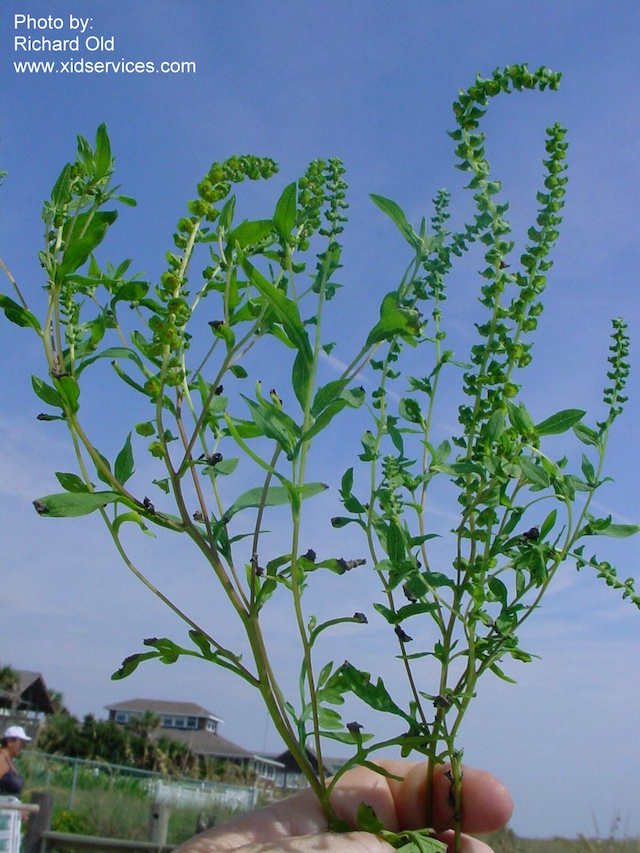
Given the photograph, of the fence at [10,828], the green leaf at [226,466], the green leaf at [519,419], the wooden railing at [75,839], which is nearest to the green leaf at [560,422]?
the green leaf at [519,419]

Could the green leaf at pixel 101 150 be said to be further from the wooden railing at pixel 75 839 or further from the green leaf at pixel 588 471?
the wooden railing at pixel 75 839

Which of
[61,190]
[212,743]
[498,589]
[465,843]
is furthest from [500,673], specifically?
[212,743]

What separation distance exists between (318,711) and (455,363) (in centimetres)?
62

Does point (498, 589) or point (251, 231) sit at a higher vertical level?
point (251, 231)

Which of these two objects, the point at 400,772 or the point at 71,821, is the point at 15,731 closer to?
the point at 71,821

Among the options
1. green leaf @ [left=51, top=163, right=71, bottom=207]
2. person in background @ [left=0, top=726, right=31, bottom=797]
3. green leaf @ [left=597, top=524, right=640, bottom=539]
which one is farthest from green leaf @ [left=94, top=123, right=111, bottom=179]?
person in background @ [left=0, top=726, right=31, bottom=797]

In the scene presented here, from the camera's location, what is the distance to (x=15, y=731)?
1052cm

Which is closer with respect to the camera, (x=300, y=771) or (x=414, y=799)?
(x=414, y=799)

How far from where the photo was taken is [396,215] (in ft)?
3.92

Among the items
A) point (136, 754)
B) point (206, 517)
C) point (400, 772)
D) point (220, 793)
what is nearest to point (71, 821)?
point (220, 793)

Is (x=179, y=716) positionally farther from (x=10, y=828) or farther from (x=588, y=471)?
(x=588, y=471)

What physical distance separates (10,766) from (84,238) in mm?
10414

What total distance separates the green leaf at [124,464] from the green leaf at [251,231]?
36cm

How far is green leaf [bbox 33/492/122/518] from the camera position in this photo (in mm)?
1070
